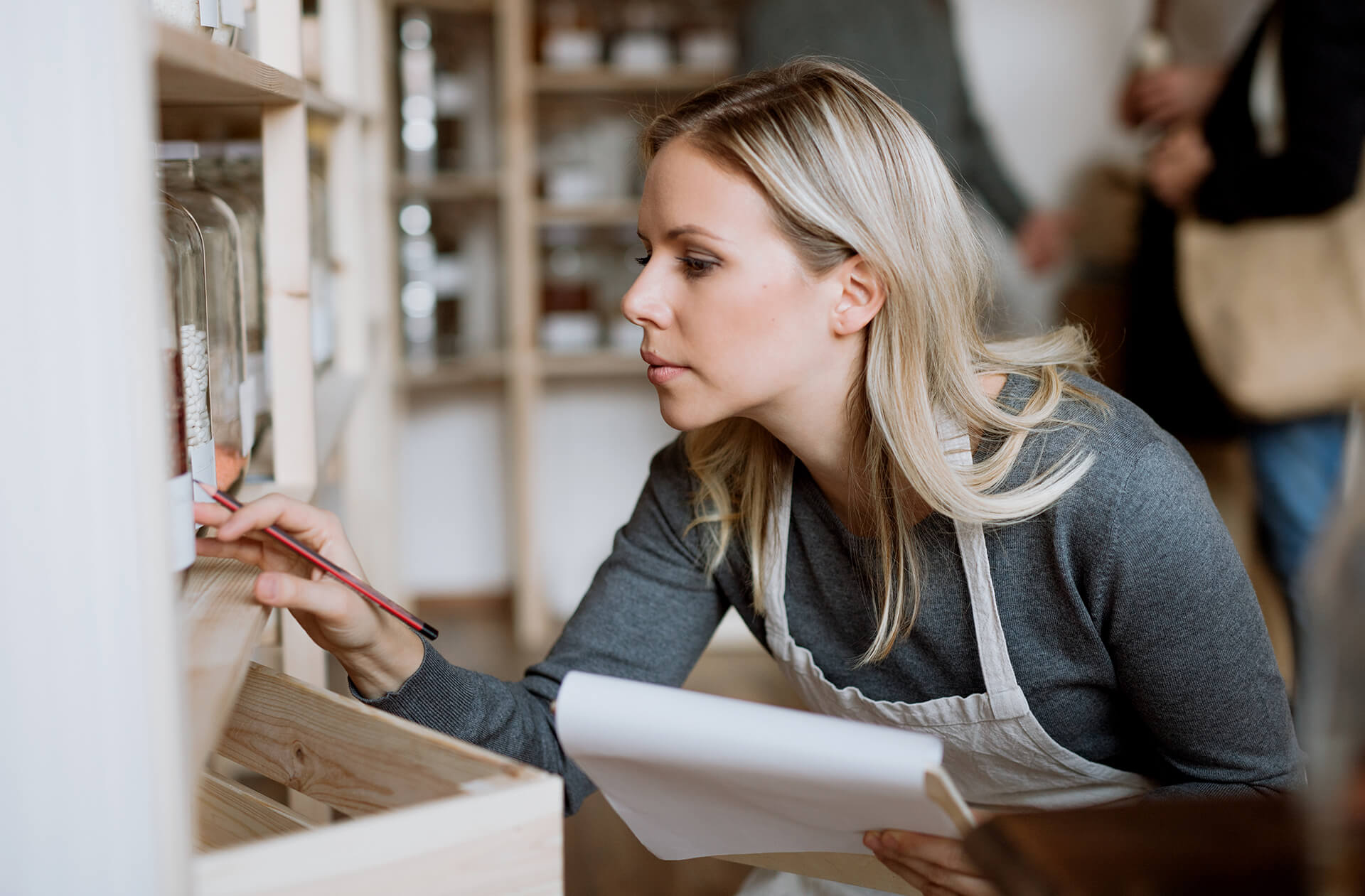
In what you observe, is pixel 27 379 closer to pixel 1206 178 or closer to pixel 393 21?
pixel 1206 178

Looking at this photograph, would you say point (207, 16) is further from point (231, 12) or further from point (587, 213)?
point (587, 213)

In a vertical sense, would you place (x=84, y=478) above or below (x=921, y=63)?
below

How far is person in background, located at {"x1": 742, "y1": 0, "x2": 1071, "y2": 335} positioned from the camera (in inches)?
82.9

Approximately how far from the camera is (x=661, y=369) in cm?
96

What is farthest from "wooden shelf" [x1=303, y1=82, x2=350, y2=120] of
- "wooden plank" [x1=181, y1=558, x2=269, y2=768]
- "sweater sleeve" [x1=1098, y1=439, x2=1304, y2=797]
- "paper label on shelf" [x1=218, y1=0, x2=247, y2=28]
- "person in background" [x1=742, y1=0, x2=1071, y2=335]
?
"person in background" [x1=742, y1=0, x2=1071, y2=335]

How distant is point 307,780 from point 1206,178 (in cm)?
173

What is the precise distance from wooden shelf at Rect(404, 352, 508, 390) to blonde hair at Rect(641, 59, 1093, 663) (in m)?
1.74

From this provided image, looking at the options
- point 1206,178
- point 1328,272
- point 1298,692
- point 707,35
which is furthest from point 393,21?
point 1298,692

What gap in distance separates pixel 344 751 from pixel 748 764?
222 mm

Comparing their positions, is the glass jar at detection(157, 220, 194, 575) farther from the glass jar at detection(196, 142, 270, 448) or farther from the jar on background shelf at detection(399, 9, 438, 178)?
the jar on background shelf at detection(399, 9, 438, 178)

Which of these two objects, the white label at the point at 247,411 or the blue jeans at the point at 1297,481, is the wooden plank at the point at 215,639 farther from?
the blue jeans at the point at 1297,481

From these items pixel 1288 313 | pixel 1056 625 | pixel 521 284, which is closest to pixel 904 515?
pixel 1056 625

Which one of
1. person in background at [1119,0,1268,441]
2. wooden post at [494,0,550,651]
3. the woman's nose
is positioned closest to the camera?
the woman's nose

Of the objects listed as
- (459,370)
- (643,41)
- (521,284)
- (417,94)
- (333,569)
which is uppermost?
(643,41)
